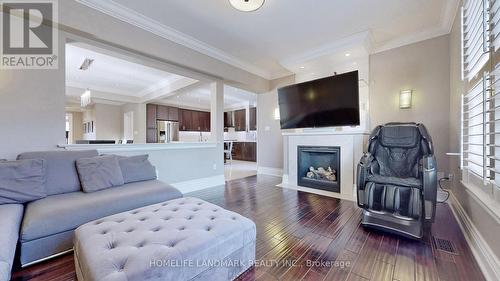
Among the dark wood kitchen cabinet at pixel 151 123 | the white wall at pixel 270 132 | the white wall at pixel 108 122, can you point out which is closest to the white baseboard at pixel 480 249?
the white wall at pixel 270 132

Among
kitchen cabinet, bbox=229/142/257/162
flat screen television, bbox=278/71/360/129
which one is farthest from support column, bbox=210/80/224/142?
kitchen cabinet, bbox=229/142/257/162

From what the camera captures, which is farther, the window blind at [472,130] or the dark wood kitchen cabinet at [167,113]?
the dark wood kitchen cabinet at [167,113]

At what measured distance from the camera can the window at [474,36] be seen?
1.48m

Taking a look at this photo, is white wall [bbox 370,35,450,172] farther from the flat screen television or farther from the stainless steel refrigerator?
the stainless steel refrigerator

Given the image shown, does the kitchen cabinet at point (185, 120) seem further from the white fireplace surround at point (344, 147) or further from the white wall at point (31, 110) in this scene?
the white wall at point (31, 110)

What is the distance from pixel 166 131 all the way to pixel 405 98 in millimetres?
7533

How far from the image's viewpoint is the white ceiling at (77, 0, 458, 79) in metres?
2.61

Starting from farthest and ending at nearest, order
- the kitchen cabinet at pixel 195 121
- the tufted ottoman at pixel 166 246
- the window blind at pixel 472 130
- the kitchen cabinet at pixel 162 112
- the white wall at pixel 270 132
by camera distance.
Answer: the kitchen cabinet at pixel 195 121, the kitchen cabinet at pixel 162 112, the white wall at pixel 270 132, the window blind at pixel 472 130, the tufted ottoman at pixel 166 246

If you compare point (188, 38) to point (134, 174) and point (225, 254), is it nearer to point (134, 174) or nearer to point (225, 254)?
point (134, 174)

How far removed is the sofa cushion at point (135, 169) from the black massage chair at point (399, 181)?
8.80ft

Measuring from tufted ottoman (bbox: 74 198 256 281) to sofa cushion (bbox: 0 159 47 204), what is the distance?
3.09 ft

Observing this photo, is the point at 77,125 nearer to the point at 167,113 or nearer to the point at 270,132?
the point at 167,113

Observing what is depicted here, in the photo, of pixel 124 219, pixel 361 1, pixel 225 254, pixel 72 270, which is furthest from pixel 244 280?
pixel 361 1

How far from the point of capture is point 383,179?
2.25 metres
